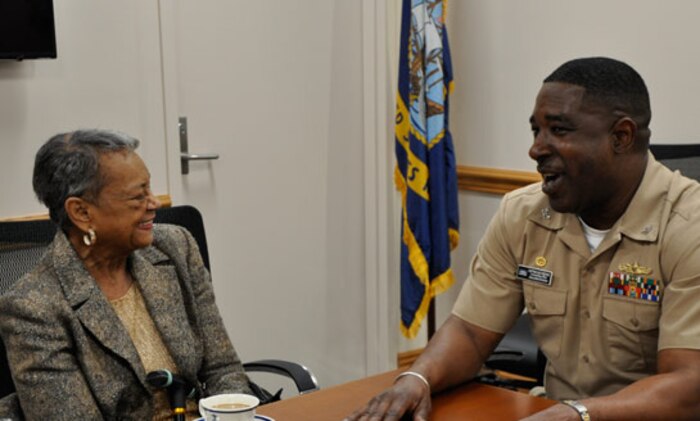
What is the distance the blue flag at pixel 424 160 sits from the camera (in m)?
4.08

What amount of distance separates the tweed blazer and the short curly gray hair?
9 cm

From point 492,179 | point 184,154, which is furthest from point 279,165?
point 492,179

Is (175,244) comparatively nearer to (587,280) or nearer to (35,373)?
(35,373)

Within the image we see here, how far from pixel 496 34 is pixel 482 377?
2.14m

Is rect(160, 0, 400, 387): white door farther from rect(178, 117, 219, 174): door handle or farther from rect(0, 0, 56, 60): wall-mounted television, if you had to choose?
rect(0, 0, 56, 60): wall-mounted television

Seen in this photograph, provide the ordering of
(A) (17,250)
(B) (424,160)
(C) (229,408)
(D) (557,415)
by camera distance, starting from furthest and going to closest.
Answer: (B) (424,160), (A) (17,250), (D) (557,415), (C) (229,408)

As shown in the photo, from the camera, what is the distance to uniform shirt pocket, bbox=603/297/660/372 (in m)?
2.12

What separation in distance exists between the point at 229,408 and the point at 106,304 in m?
0.78

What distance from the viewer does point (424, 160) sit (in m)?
4.14

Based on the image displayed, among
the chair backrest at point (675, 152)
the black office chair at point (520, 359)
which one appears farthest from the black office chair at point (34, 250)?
the chair backrest at point (675, 152)

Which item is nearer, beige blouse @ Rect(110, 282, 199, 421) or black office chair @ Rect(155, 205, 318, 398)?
beige blouse @ Rect(110, 282, 199, 421)

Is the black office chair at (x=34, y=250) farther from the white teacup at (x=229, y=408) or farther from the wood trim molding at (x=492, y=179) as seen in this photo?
the wood trim molding at (x=492, y=179)

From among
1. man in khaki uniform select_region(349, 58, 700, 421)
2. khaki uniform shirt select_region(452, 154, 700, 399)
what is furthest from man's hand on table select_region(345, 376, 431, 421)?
khaki uniform shirt select_region(452, 154, 700, 399)

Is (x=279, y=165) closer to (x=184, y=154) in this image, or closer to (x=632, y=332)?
(x=184, y=154)
